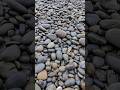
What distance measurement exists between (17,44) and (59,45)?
28cm

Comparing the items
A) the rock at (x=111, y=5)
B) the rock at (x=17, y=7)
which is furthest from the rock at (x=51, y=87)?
the rock at (x=111, y=5)

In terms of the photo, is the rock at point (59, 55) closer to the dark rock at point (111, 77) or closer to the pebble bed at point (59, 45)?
the pebble bed at point (59, 45)

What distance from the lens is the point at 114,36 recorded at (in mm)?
1471

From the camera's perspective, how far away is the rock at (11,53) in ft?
4.49

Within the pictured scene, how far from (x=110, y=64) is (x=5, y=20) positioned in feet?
2.72

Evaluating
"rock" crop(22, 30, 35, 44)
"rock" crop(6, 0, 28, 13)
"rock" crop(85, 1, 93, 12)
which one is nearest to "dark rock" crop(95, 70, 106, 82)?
"rock" crop(22, 30, 35, 44)

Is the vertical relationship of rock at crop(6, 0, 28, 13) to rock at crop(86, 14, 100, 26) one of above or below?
above

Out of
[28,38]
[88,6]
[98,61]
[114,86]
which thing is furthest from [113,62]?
[88,6]

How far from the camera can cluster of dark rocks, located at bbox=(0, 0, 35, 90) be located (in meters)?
1.26

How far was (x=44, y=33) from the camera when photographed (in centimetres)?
162

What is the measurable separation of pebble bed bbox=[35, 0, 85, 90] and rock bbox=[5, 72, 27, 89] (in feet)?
0.26

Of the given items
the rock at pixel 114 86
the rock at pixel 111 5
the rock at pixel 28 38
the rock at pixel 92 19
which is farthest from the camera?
the rock at pixel 111 5

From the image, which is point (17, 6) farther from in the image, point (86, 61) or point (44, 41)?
point (86, 61)

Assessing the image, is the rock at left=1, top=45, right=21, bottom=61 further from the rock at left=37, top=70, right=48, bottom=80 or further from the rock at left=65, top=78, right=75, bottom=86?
the rock at left=65, top=78, right=75, bottom=86
